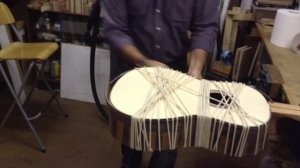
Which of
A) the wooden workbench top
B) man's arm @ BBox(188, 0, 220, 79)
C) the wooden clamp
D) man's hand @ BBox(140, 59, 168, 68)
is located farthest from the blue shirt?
the wooden clamp

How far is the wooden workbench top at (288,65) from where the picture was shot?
4.17 ft

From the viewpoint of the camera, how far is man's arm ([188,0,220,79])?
4.56 ft

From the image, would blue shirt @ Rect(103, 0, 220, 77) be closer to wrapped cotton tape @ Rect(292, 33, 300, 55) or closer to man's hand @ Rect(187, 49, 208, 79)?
man's hand @ Rect(187, 49, 208, 79)

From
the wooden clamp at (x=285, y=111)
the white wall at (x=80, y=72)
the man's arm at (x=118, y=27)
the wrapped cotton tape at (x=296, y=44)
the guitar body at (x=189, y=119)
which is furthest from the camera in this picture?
the white wall at (x=80, y=72)

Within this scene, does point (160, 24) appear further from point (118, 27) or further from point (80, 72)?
point (80, 72)

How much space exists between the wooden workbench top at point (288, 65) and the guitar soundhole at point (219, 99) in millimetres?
342

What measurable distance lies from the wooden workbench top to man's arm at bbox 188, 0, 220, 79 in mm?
341

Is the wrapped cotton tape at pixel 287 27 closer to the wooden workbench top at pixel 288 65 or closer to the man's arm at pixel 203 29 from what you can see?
the wooden workbench top at pixel 288 65

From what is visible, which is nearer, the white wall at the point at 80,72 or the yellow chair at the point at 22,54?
the yellow chair at the point at 22,54

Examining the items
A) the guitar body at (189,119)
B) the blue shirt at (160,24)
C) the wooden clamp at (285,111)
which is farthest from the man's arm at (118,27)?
the wooden clamp at (285,111)

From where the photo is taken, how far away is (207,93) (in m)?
1.00

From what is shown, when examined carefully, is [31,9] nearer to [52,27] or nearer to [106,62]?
[52,27]

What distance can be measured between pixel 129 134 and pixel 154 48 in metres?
0.63

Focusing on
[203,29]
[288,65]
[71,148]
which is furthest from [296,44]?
[71,148]
